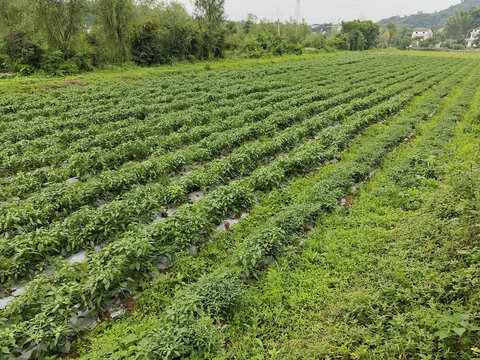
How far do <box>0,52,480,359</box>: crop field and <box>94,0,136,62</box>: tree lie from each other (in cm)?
2795

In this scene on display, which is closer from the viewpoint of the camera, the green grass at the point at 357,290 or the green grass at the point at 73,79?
the green grass at the point at 357,290

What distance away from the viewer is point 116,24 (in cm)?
3253

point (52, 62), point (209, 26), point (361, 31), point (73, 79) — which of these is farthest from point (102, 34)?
point (361, 31)

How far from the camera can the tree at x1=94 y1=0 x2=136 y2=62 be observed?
103 feet

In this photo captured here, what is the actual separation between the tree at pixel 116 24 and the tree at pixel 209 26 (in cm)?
1242

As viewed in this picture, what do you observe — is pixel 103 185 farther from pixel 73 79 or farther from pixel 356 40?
pixel 356 40

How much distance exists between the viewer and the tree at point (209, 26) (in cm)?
4272

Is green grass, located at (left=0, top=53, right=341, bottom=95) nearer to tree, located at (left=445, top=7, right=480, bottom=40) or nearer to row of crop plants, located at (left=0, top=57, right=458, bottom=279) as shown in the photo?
row of crop plants, located at (left=0, top=57, right=458, bottom=279)

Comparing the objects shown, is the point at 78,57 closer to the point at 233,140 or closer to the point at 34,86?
the point at 34,86

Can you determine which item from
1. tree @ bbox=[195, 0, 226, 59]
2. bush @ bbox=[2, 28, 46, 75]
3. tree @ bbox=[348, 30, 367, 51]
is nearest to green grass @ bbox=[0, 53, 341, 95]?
bush @ bbox=[2, 28, 46, 75]

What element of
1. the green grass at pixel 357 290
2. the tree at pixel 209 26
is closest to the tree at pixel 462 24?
the tree at pixel 209 26

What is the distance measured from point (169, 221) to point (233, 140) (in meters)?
5.82

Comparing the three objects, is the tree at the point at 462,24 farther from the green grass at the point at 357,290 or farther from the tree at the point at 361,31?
the green grass at the point at 357,290

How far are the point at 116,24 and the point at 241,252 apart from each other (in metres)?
38.5
